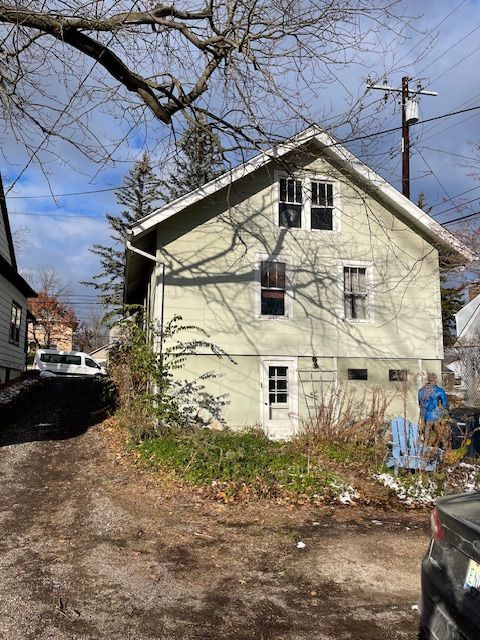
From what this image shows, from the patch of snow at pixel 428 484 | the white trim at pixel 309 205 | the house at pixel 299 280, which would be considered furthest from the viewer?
the white trim at pixel 309 205

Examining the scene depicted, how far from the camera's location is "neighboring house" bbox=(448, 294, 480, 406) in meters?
14.5

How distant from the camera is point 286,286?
1273 cm

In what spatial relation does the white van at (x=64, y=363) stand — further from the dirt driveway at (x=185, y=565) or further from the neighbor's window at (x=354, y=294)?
the dirt driveway at (x=185, y=565)

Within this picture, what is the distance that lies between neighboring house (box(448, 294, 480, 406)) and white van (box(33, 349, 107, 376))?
68.5 feet

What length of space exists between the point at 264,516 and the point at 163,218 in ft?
22.9

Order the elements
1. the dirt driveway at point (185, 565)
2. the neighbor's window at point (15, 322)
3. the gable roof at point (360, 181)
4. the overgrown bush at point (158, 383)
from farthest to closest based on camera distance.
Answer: the neighbor's window at point (15, 322) → the gable roof at point (360, 181) → the overgrown bush at point (158, 383) → the dirt driveway at point (185, 565)

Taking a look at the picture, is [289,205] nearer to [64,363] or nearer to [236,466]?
[236,466]

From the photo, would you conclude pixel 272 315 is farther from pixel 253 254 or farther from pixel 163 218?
pixel 163 218

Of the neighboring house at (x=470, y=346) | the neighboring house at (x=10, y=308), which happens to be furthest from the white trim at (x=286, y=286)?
the neighboring house at (x=10, y=308)

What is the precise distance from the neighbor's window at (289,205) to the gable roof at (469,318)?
548cm

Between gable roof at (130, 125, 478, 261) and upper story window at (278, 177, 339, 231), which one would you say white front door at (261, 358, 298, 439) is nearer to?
upper story window at (278, 177, 339, 231)

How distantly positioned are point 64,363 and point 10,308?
14470 millimetres

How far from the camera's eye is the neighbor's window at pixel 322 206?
13.2 metres

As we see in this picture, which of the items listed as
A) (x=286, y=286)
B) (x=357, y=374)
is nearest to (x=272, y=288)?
(x=286, y=286)
